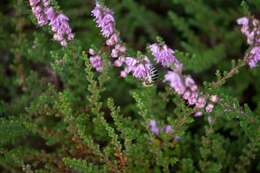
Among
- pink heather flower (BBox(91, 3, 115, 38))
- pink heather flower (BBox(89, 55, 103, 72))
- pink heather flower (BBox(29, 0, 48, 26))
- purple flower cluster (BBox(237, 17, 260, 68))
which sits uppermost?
pink heather flower (BBox(29, 0, 48, 26))

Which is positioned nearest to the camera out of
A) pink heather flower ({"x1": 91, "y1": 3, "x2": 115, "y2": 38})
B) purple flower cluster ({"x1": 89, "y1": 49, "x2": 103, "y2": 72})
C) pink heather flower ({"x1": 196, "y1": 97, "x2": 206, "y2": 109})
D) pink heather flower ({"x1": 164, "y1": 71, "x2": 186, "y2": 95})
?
pink heather flower ({"x1": 164, "y1": 71, "x2": 186, "y2": 95})

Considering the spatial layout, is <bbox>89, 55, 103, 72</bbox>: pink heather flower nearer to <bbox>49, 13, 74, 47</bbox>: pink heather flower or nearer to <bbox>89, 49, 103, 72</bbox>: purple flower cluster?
<bbox>89, 49, 103, 72</bbox>: purple flower cluster

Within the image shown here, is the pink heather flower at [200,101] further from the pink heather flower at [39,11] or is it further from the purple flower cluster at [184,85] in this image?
the pink heather flower at [39,11]

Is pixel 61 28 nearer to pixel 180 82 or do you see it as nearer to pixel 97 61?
pixel 97 61

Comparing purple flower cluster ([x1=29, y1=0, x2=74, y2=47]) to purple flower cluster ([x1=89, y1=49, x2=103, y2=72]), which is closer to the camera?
purple flower cluster ([x1=29, y1=0, x2=74, y2=47])

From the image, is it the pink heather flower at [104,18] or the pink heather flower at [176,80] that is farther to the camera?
the pink heather flower at [104,18]

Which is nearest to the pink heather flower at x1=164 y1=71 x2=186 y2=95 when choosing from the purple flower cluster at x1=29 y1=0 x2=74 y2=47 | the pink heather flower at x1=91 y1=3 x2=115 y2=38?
the pink heather flower at x1=91 y1=3 x2=115 y2=38

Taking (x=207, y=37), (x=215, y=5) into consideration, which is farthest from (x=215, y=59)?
(x=215, y=5)

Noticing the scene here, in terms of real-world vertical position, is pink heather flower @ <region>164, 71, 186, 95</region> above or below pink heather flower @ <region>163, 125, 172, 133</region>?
below

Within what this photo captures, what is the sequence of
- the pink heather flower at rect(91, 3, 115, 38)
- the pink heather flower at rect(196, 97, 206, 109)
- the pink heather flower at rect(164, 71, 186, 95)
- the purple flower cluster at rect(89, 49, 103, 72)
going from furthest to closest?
the purple flower cluster at rect(89, 49, 103, 72), the pink heather flower at rect(91, 3, 115, 38), the pink heather flower at rect(196, 97, 206, 109), the pink heather flower at rect(164, 71, 186, 95)

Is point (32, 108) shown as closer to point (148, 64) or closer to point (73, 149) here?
point (73, 149)

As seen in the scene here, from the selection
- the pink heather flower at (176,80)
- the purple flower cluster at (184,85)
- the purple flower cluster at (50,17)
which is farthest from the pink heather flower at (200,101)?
the purple flower cluster at (50,17)
